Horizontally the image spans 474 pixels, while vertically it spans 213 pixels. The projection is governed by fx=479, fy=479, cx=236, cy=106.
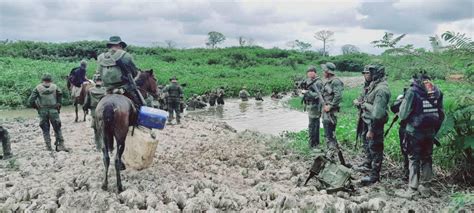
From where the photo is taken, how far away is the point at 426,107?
762cm

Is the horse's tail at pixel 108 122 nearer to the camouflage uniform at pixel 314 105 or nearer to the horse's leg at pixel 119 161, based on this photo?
the horse's leg at pixel 119 161

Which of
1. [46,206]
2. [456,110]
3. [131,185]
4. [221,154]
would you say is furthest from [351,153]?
[46,206]

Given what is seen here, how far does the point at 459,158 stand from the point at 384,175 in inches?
56.3

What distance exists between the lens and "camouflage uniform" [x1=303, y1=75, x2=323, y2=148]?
1173 cm

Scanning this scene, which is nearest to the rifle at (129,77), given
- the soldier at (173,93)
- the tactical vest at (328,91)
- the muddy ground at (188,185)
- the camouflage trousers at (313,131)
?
the muddy ground at (188,185)

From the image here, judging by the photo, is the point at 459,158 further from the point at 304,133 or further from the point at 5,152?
the point at 5,152

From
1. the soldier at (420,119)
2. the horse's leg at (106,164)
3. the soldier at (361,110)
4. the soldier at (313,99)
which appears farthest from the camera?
the soldier at (313,99)

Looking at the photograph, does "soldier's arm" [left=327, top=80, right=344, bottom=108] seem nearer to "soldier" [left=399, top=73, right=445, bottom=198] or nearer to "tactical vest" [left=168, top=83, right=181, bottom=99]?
"soldier" [left=399, top=73, right=445, bottom=198]

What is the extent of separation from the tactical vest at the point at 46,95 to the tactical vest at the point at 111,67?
11.4ft

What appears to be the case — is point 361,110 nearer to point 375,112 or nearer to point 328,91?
point 375,112

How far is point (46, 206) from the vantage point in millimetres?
6875

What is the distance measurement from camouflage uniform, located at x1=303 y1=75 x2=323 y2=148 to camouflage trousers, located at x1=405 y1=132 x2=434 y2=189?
12.3 ft

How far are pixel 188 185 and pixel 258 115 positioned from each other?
1699cm

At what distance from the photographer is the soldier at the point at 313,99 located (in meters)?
11.7
